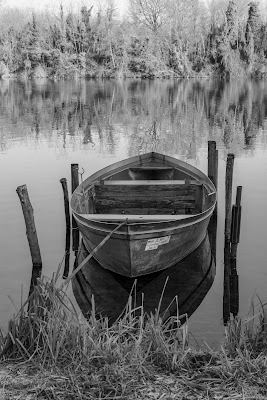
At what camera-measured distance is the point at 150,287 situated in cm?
1006

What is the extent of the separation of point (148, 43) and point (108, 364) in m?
78.3

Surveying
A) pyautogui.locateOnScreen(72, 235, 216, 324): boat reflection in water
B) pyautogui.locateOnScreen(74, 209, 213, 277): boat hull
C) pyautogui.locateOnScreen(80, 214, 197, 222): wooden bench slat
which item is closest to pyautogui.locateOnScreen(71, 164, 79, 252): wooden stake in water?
pyautogui.locateOnScreen(72, 235, 216, 324): boat reflection in water

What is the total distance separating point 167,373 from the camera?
5.19 m

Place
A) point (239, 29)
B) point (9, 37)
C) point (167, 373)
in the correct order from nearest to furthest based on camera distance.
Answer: point (167, 373)
point (239, 29)
point (9, 37)

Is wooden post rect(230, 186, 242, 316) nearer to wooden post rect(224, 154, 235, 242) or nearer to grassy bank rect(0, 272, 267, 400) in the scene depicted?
wooden post rect(224, 154, 235, 242)

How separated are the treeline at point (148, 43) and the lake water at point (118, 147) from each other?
1927 cm

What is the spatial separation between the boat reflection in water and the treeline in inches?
2520

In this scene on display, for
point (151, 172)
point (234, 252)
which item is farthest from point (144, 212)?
point (151, 172)

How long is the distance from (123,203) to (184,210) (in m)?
1.31

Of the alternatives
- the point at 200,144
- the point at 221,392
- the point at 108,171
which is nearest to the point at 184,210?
the point at 108,171

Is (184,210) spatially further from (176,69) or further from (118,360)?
(176,69)

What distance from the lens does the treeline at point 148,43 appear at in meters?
73.2

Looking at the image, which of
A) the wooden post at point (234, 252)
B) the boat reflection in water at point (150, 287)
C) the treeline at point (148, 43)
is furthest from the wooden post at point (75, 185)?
the treeline at point (148, 43)

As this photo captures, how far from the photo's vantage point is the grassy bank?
190 inches
